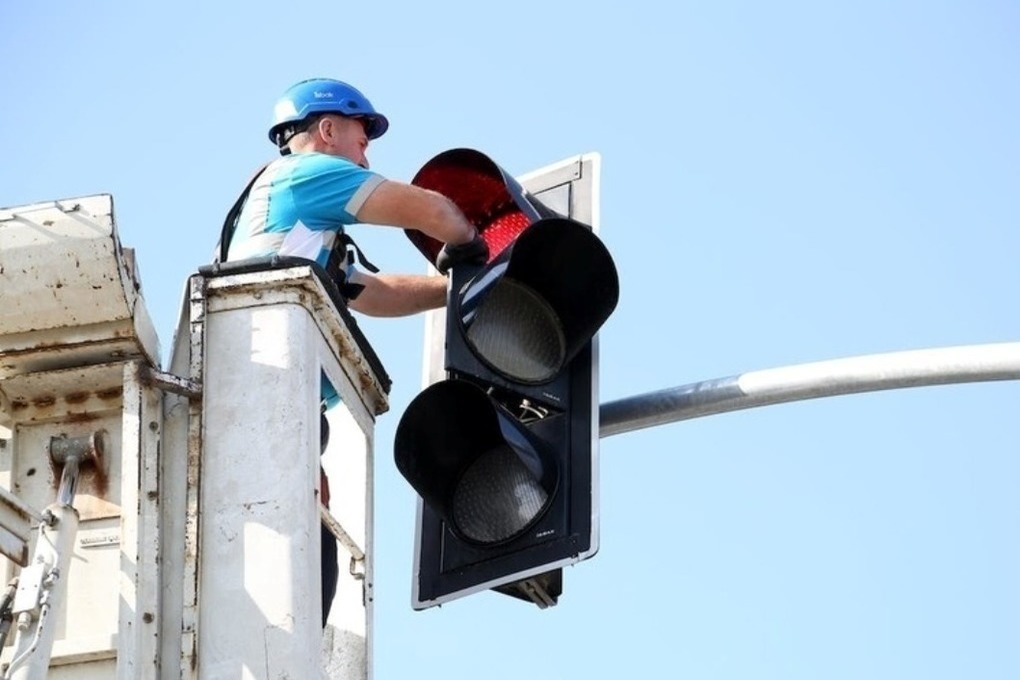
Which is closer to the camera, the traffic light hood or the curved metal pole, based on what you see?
the curved metal pole

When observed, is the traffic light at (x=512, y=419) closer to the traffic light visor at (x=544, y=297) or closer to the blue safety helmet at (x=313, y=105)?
the traffic light visor at (x=544, y=297)

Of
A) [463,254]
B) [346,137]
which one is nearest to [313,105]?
[346,137]

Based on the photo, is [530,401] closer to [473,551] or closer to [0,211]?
[473,551]

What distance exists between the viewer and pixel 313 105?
9.07 meters

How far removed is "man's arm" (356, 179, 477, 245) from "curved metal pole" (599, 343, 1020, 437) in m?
0.77

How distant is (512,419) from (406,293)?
1461 millimetres

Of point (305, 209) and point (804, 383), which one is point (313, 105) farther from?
point (804, 383)

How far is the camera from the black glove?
8359 millimetres

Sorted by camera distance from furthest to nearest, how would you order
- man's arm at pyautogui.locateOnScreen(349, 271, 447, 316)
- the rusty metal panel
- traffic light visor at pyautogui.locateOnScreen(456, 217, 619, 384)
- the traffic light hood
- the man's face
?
1. man's arm at pyautogui.locateOnScreen(349, 271, 447, 316)
2. the man's face
3. the traffic light hood
4. traffic light visor at pyautogui.locateOnScreen(456, 217, 619, 384)
5. the rusty metal panel

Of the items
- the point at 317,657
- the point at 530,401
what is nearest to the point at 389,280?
the point at 530,401

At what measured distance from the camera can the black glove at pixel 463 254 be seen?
8359mm

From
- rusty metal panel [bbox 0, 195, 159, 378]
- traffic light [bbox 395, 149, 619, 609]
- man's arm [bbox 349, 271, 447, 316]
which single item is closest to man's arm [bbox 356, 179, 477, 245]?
traffic light [bbox 395, 149, 619, 609]

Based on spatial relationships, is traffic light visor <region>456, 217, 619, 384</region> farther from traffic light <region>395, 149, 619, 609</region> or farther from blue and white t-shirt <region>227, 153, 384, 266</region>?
blue and white t-shirt <region>227, 153, 384, 266</region>

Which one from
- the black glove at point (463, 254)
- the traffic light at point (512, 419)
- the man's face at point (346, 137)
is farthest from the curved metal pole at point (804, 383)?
the man's face at point (346, 137)
